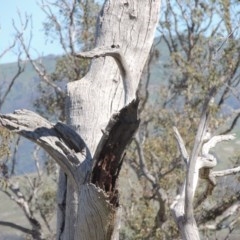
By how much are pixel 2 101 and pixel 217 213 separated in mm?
5704

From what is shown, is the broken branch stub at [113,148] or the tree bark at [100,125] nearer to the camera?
the broken branch stub at [113,148]

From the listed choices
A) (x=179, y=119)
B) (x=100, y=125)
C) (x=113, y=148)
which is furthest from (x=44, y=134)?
(x=179, y=119)

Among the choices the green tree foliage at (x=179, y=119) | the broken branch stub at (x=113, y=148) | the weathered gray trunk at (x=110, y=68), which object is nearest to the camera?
the broken branch stub at (x=113, y=148)

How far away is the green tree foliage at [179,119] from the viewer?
1174 centimetres

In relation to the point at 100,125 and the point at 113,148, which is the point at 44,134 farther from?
the point at 113,148

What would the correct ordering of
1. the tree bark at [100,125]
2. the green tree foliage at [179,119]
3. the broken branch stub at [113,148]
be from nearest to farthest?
1. the broken branch stub at [113,148]
2. the tree bark at [100,125]
3. the green tree foliage at [179,119]

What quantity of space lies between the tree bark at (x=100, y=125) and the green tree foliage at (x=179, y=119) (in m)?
7.70

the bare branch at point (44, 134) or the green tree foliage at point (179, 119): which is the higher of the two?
the green tree foliage at point (179, 119)

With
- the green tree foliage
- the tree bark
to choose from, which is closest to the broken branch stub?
the tree bark

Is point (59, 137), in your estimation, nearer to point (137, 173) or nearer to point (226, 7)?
point (226, 7)

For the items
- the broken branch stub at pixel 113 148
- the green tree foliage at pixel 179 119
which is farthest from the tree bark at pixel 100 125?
the green tree foliage at pixel 179 119

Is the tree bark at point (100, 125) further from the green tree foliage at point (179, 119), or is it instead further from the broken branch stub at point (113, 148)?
the green tree foliage at point (179, 119)

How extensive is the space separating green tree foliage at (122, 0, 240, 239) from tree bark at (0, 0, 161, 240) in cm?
770

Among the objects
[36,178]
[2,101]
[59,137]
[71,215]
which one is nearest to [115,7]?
[59,137]
